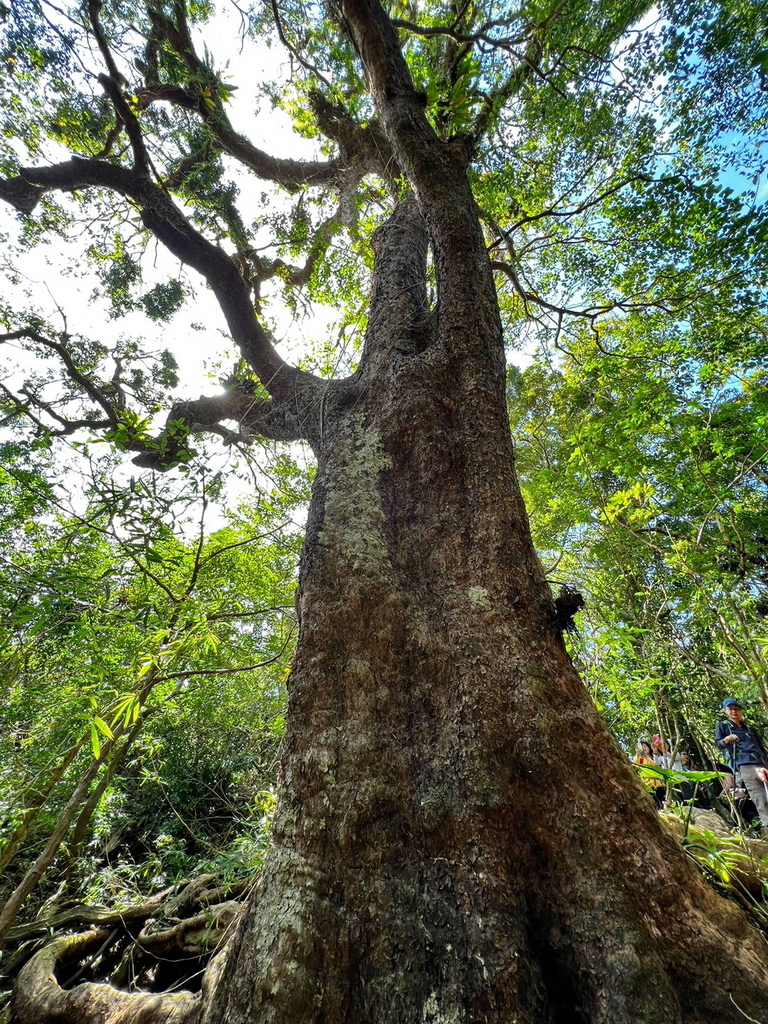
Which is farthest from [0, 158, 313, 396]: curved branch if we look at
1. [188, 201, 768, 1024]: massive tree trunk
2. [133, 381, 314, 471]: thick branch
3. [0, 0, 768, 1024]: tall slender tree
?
[188, 201, 768, 1024]: massive tree trunk

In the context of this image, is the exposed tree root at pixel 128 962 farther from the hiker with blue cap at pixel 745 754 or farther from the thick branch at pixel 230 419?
the hiker with blue cap at pixel 745 754

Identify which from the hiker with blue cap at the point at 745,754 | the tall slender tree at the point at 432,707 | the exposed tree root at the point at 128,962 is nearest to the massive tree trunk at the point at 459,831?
the tall slender tree at the point at 432,707

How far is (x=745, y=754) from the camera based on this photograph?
145 inches

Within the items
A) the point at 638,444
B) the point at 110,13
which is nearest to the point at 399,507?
the point at 638,444

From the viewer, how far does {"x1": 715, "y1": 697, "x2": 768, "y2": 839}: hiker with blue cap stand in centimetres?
348

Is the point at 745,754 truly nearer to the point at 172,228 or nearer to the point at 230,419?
the point at 230,419

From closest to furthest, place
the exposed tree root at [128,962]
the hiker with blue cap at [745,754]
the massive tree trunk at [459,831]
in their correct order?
1. the massive tree trunk at [459,831]
2. the exposed tree root at [128,962]
3. the hiker with blue cap at [745,754]

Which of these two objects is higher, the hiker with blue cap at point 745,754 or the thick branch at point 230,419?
the thick branch at point 230,419

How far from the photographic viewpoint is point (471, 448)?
1771mm

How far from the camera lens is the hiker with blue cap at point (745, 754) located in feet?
11.4

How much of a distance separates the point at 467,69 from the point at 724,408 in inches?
152

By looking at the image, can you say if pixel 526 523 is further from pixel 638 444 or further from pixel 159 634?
pixel 638 444

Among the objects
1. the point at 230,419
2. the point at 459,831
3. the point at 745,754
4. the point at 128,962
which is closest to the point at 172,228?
the point at 230,419

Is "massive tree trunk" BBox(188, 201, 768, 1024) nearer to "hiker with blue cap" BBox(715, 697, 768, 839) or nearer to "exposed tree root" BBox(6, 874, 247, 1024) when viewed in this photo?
"exposed tree root" BBox(6, 874, 247, 1024)
